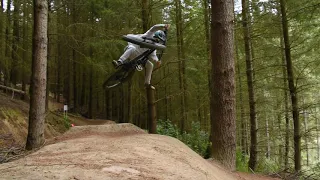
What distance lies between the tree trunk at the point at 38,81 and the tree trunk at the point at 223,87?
403cm

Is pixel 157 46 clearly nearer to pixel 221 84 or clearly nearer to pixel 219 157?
pixel 221 84

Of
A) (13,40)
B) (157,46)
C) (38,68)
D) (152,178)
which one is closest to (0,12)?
(13,40)

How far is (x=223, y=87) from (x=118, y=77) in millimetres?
3347

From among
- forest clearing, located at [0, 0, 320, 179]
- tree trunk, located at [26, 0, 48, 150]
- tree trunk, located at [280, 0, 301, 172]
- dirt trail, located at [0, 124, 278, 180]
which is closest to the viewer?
dirt trail, located at [0, 124, 278, 180]

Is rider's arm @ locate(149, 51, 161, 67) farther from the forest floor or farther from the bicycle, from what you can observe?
the forest floor

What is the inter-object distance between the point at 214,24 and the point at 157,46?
5.59ft

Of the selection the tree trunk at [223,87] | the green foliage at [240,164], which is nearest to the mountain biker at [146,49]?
the tree trunk at [223,87]

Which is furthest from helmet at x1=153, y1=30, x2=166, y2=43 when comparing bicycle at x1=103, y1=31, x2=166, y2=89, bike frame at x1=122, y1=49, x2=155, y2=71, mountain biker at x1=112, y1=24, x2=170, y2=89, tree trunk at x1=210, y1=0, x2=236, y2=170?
tree trunk at x1=210, y1=0, x2=236, y2=170

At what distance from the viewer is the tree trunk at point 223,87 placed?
21.5ft

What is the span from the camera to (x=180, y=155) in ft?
17.0

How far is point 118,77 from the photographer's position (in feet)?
28.3

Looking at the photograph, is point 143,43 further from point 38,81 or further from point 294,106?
point 294,106

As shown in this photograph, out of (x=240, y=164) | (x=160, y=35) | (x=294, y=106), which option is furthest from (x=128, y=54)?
(x=294, y=106)

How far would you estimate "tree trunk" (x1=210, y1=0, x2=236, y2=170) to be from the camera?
258 inches
